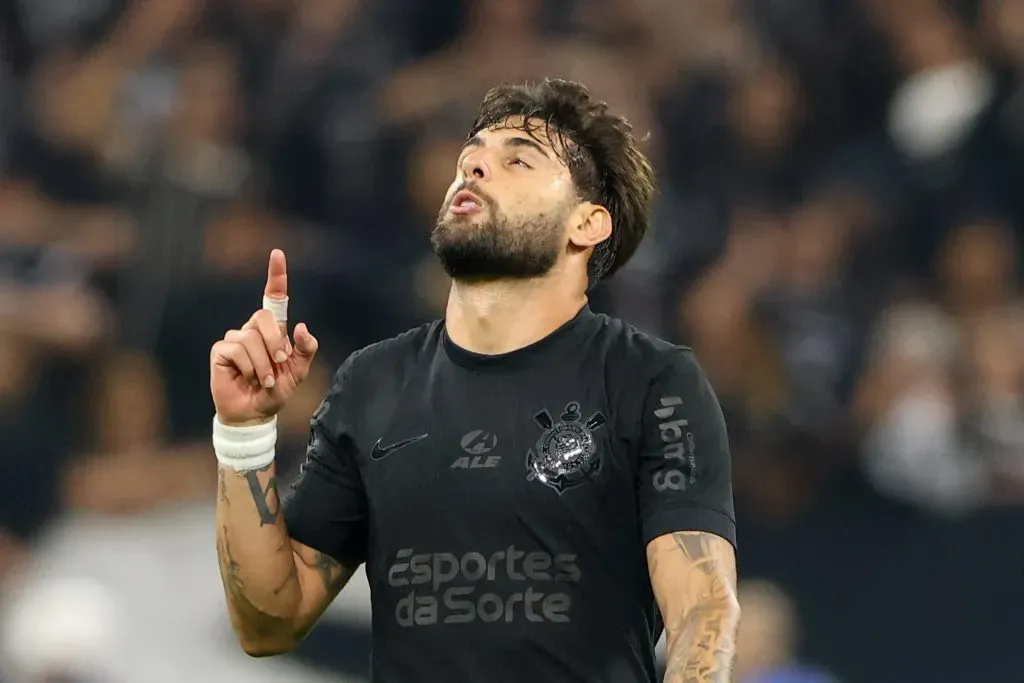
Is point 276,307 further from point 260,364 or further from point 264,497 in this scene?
point 264,497

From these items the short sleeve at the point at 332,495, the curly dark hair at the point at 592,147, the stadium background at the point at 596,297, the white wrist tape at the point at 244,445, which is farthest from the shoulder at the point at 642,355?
the stadium background at the point at 596,297

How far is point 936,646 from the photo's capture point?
11.7ft

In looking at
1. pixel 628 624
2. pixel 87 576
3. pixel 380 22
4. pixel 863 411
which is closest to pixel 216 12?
pixel 380 22

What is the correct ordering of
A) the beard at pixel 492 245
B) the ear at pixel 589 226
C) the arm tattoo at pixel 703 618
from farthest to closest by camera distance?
the ear at pixel 589 226, the beard at pixel 492 245, the arm tattoo at pixel 703 618

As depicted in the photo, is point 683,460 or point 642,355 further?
point 642,355

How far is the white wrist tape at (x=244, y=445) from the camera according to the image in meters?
2.12

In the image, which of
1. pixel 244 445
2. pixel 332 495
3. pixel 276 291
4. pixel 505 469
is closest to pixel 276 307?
pixel 276 291

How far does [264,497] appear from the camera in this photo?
7.02 feet

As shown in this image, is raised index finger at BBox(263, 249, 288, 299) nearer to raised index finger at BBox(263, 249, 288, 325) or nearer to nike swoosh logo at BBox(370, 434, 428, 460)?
raised index finger at BBox(263, 249, 288, 325)

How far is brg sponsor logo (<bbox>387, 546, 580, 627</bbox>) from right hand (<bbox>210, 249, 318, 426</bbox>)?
0.36m

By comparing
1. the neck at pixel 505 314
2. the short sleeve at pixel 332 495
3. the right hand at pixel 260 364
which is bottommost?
the short sleeve at pixel 332 495

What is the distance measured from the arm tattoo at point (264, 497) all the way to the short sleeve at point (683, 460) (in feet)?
1.92

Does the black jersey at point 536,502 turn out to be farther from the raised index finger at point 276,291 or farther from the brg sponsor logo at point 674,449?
the raised index finger at point 276,291

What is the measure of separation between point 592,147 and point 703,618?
896 millimetres
